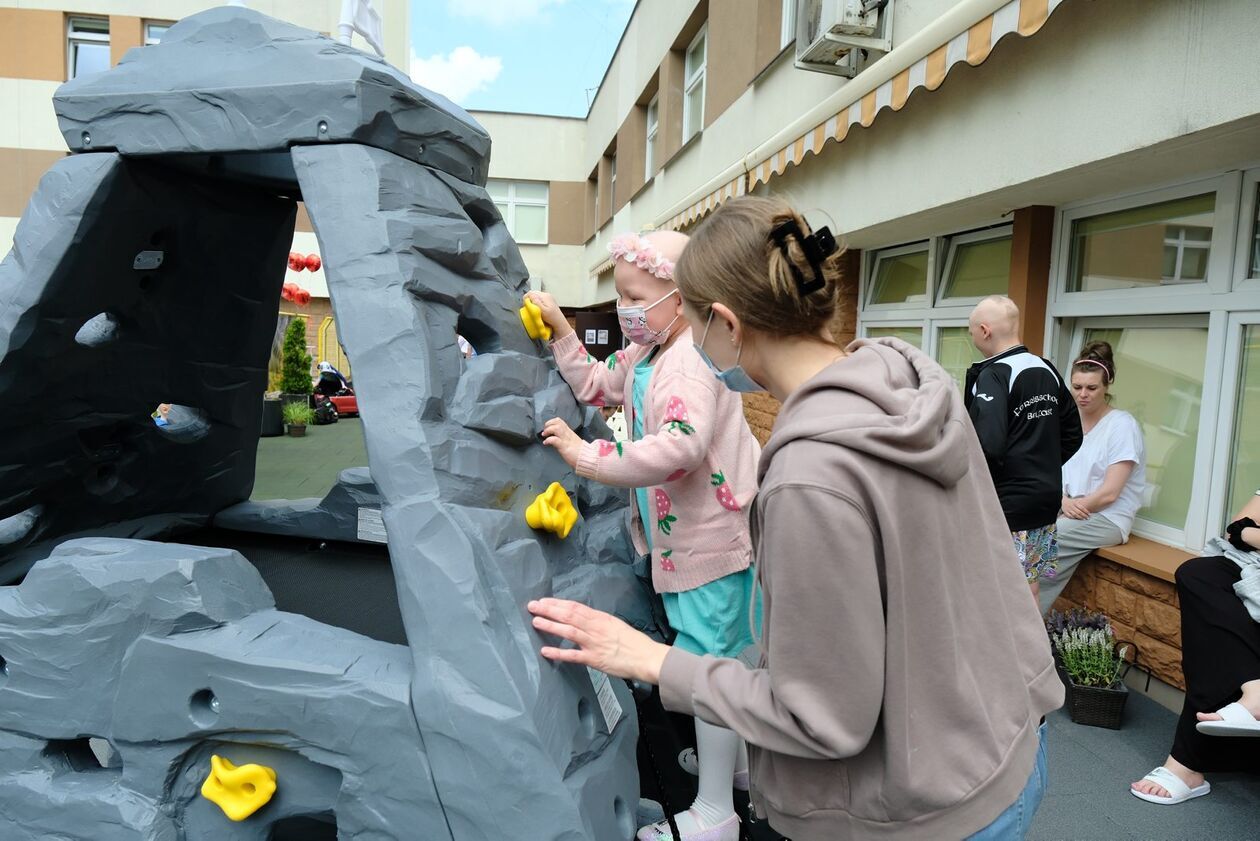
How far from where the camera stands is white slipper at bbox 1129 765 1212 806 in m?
2.51

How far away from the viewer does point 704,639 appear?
1.96m

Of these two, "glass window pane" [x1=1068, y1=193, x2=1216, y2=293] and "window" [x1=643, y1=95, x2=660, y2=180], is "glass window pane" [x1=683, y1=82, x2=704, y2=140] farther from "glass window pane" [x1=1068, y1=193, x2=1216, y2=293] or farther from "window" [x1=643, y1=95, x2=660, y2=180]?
"glass window pane" [x1=1068, y1=193, x2=1216, y2=293]

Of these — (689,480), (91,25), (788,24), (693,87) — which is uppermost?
(91,25)

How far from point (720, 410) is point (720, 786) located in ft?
2.93

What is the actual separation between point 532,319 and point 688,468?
24.8 inches

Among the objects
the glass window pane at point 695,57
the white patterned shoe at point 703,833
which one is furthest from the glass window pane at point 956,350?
the glass window pane at point 695,57

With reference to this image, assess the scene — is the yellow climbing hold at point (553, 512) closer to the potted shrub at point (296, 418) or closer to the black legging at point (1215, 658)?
the black legging at point (1215, 658)

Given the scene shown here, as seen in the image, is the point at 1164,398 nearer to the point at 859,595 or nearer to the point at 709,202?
the point at 859,595

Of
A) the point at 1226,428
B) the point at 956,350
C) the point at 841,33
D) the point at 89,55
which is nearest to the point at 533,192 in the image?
the point at 89,55

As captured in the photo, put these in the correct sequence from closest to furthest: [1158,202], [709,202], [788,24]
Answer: [1158,202] < [788,24] < [709,202]

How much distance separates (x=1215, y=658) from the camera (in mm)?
2441

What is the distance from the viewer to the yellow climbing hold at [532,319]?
7.14 feet

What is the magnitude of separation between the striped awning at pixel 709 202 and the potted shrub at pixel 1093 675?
138 inches

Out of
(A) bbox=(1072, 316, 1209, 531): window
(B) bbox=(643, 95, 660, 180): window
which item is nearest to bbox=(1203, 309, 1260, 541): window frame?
(A) bbox=(1072, 316, 1209, 531): window
